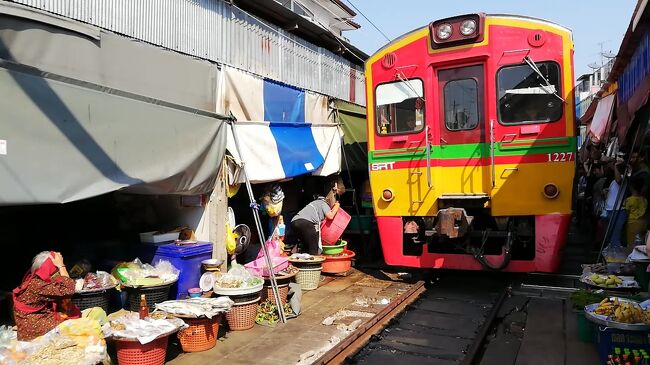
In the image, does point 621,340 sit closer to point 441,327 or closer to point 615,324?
point 615,324

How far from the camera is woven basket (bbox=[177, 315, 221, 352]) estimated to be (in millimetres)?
4672

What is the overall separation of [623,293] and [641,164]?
15.0ft

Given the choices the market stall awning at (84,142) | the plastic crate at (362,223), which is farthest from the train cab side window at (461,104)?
the market stall awning at (84,142)

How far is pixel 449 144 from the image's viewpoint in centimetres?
674

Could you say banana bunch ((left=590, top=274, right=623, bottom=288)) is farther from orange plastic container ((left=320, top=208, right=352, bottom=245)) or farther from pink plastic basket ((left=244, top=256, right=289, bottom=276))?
orange plastic container ((left=320, top=208, right=352, bottom=245))

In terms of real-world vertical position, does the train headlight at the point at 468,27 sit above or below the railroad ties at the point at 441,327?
above

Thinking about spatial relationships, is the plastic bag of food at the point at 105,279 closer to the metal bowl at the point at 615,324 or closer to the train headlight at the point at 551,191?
the metal bowl at the point at 615,324

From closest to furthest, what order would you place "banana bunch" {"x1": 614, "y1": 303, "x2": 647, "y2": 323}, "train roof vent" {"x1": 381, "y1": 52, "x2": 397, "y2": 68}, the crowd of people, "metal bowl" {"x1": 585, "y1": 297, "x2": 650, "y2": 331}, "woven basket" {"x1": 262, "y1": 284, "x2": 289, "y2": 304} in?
"metal bowl" {"x1": 585, "y1": 297, "x2": 650, "y2": 331}
"banana bunch" {"x1": 614, "y1": 303, "x2": 647, "y2": 323}
"woven basket" {"x1": 262, "y1": 284, "x2": 289, "y2": 304}
"train roof vent" {"x1": 381, "y1": 52, "x2": 397, "y2": 68}
the crowd of people

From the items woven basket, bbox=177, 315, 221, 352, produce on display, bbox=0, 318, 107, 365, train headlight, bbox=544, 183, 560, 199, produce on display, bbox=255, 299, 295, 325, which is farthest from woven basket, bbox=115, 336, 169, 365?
train headlight, bbox=544, 183, 560, 199

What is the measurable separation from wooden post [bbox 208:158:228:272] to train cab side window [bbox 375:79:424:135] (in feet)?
8.28

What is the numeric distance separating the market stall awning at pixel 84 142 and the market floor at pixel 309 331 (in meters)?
1.80

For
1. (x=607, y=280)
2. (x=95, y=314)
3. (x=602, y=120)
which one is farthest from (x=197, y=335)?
(x=602, y=120)

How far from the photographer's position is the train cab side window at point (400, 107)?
6918 millimetres

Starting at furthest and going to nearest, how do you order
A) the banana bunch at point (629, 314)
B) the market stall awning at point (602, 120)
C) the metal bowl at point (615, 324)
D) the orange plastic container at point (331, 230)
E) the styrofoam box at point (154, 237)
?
the market stall awning at point (602, 120) < the orange plastic container at point (331, 230) < the styrofoam box at point (154, 237) < the banana bunch at point (629, 314) < the metal bowl at point (615, 324)
